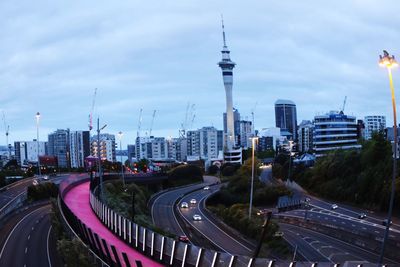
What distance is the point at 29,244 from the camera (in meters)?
44.0

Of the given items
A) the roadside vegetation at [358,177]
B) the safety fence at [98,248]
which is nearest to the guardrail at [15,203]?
the safety fence at [98,248]

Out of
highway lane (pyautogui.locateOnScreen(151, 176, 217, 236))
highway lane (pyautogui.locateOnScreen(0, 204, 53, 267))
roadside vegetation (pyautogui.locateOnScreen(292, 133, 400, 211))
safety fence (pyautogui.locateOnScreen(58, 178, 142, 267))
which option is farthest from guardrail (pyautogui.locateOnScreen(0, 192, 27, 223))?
roadside vegetation (pyautogui.locateOnScreen(292, 133, 400, 211))

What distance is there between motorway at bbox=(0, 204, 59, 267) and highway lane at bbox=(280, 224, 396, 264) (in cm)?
2033

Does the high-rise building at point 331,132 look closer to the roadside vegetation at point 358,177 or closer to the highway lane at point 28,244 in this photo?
the roadside vegetation at point 358,177

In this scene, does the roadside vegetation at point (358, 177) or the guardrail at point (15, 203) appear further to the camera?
the roadside vegetation at point (358, 177)

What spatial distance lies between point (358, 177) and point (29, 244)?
52054 mm

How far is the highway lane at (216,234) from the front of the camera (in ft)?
148

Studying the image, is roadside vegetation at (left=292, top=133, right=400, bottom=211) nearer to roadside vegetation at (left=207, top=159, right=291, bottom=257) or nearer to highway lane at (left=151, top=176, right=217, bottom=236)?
roadside vegetation at (left=207, top=159, right=291, bottom=257)

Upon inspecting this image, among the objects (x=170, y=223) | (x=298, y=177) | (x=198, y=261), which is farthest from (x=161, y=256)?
(x=298, y=177)

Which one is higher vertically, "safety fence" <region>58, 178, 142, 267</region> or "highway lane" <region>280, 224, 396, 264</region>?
"safety fence" <region>58, 178, 142, 267</region>

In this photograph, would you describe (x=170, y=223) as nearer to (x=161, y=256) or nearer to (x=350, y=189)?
(x=350, y=189)

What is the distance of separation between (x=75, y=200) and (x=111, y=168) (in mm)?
96291

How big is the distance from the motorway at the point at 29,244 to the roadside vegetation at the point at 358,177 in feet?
141

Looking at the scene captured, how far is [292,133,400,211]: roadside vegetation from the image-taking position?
73000 millimetres
